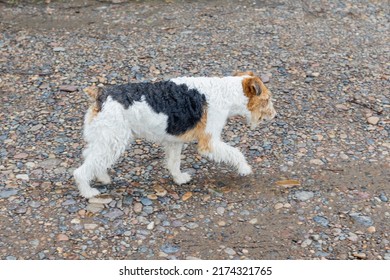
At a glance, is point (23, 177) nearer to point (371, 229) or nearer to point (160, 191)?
point (160, 191)

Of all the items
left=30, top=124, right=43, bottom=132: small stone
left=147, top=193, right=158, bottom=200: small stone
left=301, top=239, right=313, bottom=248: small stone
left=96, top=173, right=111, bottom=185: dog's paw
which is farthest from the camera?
left=30, top=124, right=43, bottom=132: small stone

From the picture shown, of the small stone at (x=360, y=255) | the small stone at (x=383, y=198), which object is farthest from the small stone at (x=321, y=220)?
the small stone at (x=383, y=198)

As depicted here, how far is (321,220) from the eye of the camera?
626 cm

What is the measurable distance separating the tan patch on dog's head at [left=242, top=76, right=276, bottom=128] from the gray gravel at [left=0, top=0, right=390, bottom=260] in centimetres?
85

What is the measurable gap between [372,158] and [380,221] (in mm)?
1293

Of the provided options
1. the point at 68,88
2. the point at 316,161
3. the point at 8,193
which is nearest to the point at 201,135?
the point at 316,161

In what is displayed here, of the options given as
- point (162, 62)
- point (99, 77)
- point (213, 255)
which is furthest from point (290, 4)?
point (213, 255)

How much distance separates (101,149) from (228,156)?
1.44 meters

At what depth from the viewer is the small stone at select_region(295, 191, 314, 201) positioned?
21.6 ft

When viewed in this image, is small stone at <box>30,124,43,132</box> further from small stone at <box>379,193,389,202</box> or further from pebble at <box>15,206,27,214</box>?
small stone at <box>379,193,389,202</box>

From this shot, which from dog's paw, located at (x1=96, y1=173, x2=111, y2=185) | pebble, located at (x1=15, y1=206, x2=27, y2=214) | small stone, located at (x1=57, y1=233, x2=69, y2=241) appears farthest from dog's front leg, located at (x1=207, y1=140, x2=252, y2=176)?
pebble, located at (x1=15, y1=206, x2=27, y2=214)

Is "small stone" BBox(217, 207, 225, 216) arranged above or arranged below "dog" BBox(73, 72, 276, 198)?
below

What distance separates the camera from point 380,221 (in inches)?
245
